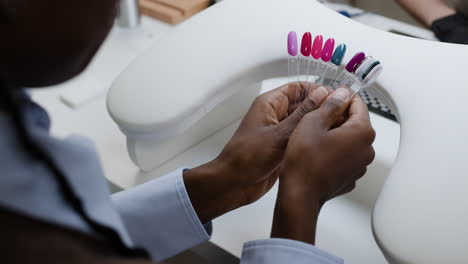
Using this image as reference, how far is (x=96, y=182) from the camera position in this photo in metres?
0.26

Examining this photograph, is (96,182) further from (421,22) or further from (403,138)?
(421,22)

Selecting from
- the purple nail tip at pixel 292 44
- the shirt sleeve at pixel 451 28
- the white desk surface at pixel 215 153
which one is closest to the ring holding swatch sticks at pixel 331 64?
the purple nail tip at pixel 292 44

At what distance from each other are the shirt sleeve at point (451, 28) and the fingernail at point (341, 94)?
0.37 metres

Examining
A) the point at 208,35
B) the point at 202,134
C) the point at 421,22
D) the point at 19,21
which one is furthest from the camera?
the point at 421,22

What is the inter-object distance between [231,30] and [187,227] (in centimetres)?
22

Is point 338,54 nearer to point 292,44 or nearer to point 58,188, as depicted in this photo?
point 292,44

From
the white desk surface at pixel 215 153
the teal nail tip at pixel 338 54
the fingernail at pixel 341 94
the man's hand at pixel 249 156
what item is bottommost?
the white desk surface at pixel 215 153

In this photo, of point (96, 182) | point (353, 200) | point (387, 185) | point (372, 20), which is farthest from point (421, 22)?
point (96, 182)

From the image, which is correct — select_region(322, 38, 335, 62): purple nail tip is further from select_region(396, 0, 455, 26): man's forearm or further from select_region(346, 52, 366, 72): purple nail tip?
select_region(396, 0, 455, 26): man's forearm

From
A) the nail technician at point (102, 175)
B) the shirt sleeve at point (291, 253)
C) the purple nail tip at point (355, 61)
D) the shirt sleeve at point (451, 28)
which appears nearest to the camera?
the nail technician at point (102, 175)

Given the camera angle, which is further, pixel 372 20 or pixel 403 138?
pixel 372 20

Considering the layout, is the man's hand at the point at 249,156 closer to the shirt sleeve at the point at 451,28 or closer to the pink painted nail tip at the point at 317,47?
the pink painted nail tip at the point at 317,47

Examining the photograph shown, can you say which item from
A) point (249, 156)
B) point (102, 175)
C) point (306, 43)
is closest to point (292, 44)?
point (306, 43)

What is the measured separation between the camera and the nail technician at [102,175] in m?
0.22
